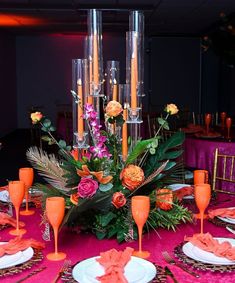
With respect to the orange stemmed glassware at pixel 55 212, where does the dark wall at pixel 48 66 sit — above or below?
above

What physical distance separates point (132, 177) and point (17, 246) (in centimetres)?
46

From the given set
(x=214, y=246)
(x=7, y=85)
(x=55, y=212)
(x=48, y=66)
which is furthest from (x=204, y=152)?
(x=48, y=66)

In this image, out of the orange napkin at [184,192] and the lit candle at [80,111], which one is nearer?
the lit candle at [80,111]

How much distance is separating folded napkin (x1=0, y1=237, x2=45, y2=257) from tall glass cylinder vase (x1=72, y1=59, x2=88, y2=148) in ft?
1.41

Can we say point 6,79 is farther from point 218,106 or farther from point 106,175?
point 106,175

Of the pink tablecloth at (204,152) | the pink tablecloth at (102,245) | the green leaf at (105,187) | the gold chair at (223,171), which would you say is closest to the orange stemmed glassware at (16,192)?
the pink tablecloth at (102,245)

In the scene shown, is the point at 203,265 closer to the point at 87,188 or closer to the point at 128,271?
the point at 128,271

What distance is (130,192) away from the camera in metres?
1.78

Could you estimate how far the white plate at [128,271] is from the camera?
1.35m

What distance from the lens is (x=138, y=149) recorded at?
1.81m

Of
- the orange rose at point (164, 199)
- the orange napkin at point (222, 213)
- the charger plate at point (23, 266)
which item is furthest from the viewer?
the orange napkin at point (222, 213)

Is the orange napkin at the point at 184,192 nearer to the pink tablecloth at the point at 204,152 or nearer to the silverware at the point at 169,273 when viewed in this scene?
the silverware at the point at 169,273

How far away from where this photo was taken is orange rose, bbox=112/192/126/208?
170cm

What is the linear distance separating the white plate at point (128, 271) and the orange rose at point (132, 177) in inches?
12.4
